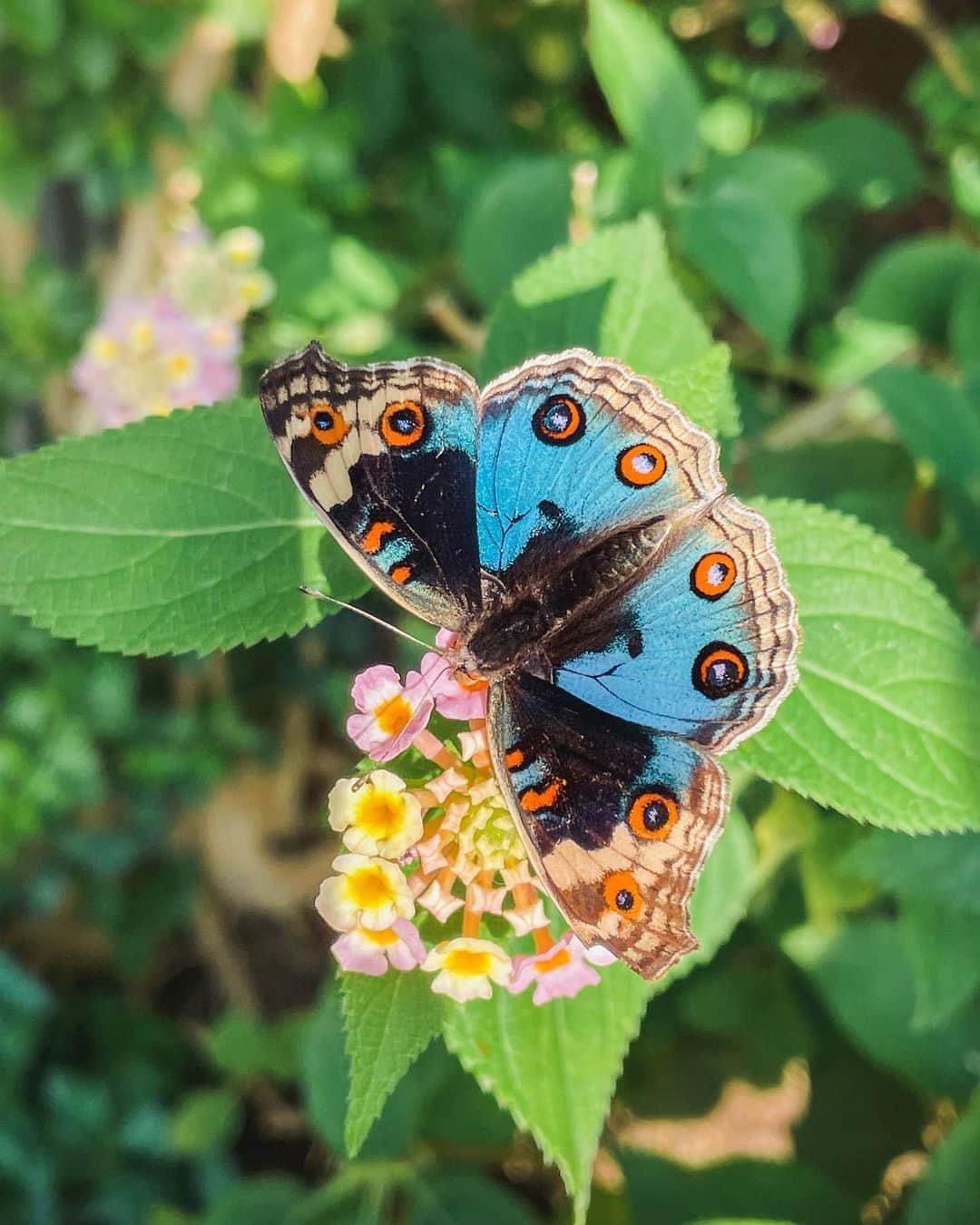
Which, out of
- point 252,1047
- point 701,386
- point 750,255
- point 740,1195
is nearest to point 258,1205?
point 252,1047

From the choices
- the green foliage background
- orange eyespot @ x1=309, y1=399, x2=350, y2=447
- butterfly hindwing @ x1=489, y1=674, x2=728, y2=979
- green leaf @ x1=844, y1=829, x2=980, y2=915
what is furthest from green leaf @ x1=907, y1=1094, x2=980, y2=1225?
orange eyespot @ x1=309, y1=399, x2=350, y2=447

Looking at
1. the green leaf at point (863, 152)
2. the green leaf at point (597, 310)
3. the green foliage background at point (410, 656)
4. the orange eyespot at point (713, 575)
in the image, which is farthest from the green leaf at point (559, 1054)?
the green leaf at point (863, 152)

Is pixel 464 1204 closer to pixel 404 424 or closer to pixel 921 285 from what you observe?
pixel 404 424

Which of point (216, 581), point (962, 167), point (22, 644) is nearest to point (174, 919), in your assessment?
point (22, 644)

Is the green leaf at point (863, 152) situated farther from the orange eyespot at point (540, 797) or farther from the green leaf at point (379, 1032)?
the green leaf at point (379, 1032)

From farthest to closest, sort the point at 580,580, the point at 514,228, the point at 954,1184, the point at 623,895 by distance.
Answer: the point at 514,228 → the point at 954,1184 → the point at 580,580 → the point at 623,895

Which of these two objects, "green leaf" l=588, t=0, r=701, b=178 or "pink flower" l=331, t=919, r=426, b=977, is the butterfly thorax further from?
"green leaf" l=588, t=0, r=701, b=178
